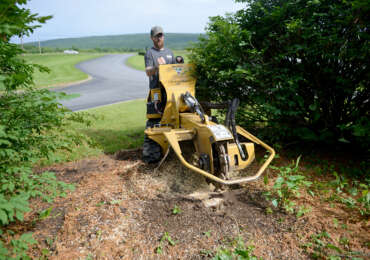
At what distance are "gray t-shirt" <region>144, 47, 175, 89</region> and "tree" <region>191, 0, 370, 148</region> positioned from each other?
2.32 feet

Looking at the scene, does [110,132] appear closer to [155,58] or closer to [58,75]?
[155,58]

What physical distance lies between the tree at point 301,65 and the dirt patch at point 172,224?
1391 mm

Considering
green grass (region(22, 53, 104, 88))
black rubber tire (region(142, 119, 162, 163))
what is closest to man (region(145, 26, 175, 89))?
black rubber tire (region(142, 119, 162, 163))

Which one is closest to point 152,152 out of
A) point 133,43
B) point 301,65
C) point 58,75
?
point 301,65

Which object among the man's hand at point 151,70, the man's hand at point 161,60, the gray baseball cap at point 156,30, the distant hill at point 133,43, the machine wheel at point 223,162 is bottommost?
the machine wheel at point 223,162

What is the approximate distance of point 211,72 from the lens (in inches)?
193

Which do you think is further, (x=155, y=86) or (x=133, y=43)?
(x=133, y=43)

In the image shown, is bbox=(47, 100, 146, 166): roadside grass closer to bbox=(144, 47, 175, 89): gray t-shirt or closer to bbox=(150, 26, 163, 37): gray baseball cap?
bbox=(144, 47, 175, 89): gray t-shirt

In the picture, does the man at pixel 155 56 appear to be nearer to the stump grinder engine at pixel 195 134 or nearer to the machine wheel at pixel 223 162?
the stump grinder engine at pixel 195 134

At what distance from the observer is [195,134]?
3.93m

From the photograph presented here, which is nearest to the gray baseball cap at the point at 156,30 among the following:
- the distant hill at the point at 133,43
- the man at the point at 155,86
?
the man at the point at 155,86

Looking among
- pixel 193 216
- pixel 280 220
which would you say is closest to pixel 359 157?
pixel 280 220

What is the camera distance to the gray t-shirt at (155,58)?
5195 mm

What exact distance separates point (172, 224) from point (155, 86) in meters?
2.99
